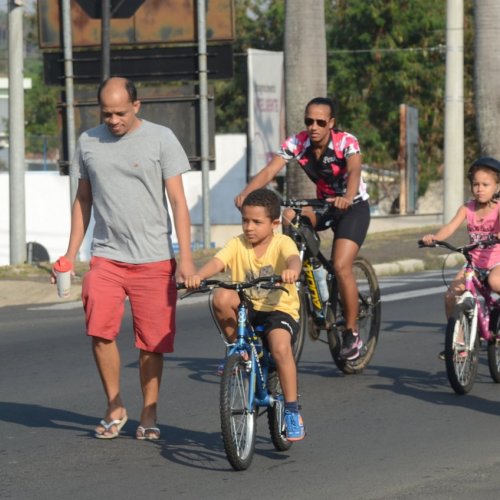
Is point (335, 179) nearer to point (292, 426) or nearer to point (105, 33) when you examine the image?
point (292, 426)

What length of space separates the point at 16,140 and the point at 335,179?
1047 centimetres

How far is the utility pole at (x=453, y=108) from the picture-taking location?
84.0 feet

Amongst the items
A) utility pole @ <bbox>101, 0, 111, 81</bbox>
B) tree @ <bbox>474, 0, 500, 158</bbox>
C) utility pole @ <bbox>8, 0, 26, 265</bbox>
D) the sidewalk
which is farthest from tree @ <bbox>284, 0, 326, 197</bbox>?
utility pole @ <bbox>8, 0, 26, 265</bbox>

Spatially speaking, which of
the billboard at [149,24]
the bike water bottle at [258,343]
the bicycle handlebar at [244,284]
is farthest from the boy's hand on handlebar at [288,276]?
the billboard at [149,24]

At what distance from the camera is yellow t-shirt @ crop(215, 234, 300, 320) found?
7.30 meters

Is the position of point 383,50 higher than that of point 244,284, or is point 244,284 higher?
point 383,50

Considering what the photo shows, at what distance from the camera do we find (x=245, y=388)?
688 centimetres

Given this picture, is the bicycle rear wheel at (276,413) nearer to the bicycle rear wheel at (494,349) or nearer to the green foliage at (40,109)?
the bicycle rear wheel at (494,349)

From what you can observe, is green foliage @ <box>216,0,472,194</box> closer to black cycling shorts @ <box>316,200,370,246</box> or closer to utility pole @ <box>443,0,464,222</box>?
utility pole @ <box>443,0,464,222</box>

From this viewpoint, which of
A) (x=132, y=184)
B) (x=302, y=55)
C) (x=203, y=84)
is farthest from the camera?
(x=302, y=55)

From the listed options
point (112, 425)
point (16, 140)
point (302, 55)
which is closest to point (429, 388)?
point (112, 425)

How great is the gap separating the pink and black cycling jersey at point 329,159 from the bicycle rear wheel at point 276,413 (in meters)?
2.69

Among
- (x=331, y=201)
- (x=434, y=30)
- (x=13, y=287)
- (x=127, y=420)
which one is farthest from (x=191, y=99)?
(x=434, y=30)

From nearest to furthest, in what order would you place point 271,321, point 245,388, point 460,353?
point 245,388 → point 271,321 → point 460,353
